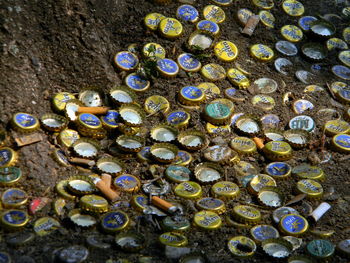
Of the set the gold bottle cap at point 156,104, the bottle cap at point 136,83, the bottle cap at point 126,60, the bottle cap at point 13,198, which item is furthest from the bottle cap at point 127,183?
the bottle cap at point 126,60

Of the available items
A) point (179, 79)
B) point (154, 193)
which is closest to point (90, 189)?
point (154, 193)

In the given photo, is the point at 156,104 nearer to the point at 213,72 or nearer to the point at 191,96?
the point at 191,96

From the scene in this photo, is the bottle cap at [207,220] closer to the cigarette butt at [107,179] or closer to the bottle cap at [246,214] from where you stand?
the bottle cap at [246,214]

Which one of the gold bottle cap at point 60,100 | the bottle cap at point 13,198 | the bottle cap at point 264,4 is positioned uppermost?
the bottle cap at point 264,4

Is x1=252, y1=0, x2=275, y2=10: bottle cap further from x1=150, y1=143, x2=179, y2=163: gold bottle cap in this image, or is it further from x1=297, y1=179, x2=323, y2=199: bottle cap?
x1=297, y1=179, x2=323, y2=199: bottle cap

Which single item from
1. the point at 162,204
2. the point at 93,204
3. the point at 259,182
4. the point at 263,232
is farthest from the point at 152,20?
the point at 263,232

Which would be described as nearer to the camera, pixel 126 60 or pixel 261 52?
pixel 126 60
